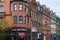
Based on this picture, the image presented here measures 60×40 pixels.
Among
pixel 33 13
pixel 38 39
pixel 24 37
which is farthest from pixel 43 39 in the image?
pixel 24 37

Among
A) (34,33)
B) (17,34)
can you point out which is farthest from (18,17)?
(34,33)

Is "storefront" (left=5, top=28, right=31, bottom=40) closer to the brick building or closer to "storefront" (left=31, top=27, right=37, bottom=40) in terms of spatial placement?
the brick building

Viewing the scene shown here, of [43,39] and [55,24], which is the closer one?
[43,39]

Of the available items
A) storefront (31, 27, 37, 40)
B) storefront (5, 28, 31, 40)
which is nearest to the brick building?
storefront (5, 28, 31, 40)

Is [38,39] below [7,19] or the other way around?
below

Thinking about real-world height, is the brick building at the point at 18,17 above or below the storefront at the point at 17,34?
above

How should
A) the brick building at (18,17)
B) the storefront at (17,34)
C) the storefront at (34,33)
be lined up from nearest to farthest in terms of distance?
1. the storefront at (17,34)
2. the brick building at (18,17)
3. the storefront at (34,33)

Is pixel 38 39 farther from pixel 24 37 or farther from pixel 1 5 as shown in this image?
pixel 1 5

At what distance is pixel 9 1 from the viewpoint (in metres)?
67.5

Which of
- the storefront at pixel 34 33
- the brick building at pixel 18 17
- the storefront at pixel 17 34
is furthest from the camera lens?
the storefront at pixel 34 33

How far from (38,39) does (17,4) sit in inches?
756

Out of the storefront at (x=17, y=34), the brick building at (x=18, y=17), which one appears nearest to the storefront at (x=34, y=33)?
the brick building at (x=18, y=17)

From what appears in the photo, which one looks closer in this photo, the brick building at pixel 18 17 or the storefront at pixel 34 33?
the brick building at pixel 18 17

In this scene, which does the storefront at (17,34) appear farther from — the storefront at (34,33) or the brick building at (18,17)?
the storefront at (34,33)
